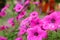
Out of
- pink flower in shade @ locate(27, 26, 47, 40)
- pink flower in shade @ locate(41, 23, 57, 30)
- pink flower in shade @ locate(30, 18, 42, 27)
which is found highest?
pink flower in shade @ locate(30, 18, 42, 27)

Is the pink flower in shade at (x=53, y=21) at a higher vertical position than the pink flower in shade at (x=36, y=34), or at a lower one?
higher

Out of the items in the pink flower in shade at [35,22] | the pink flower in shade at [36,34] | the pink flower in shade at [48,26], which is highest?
the pink flower in shade at [35,22]

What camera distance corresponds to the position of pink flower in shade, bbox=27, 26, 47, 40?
130 centimetres

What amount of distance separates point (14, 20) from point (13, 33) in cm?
24

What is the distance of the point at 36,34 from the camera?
1.34m

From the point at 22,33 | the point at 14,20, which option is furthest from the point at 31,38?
the point at 14,20

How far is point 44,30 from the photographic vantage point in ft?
4.45

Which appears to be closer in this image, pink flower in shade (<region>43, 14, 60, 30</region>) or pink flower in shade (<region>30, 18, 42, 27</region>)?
pink flower in shade (<region>43, 14, 60, 30</region>)

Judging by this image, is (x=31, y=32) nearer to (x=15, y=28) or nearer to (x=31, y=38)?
(x=31, y=38)

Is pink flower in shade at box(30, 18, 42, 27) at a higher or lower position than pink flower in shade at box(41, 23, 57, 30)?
higher

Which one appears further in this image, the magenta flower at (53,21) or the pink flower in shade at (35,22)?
the pink flower in shade at (35,22)

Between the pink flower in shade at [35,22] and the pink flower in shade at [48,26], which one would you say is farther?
the pink flower in shade at [35,22]

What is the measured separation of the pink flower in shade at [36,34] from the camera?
1.30 meters

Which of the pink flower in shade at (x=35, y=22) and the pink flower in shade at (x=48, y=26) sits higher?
the pink flower in shade at (x=35, y=22)
